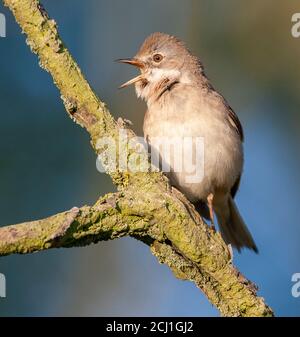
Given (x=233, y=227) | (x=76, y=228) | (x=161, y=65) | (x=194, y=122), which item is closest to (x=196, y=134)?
(x=194, y=122)

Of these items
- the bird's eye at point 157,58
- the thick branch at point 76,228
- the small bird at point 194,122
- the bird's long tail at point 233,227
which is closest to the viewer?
the thick branch at point 76,228

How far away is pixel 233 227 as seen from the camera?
7500 mm

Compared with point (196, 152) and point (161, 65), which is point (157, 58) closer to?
point (161, 65)

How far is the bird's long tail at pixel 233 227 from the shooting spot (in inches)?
291

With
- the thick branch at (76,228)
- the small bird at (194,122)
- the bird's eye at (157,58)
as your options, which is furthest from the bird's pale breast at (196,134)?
the thick branch at (76,228)

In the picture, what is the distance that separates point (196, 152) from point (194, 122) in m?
0.26

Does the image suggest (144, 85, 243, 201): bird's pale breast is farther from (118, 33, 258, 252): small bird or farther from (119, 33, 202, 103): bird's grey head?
(119, 33, 202, 103): bird's grey head

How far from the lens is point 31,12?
457cm

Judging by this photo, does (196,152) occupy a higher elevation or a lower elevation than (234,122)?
lower

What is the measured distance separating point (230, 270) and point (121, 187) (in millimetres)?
Answer: 862

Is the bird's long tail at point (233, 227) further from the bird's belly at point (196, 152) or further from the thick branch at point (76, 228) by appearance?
the thick branch at point (76, 228)

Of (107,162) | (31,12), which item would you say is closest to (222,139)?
(107,162)

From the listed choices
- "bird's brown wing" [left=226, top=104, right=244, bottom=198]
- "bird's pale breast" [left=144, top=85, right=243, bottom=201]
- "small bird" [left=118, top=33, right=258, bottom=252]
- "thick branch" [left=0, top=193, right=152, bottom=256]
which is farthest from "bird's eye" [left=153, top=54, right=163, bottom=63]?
"thick branch" [left=0, top=193, right=152, bottom=256]
